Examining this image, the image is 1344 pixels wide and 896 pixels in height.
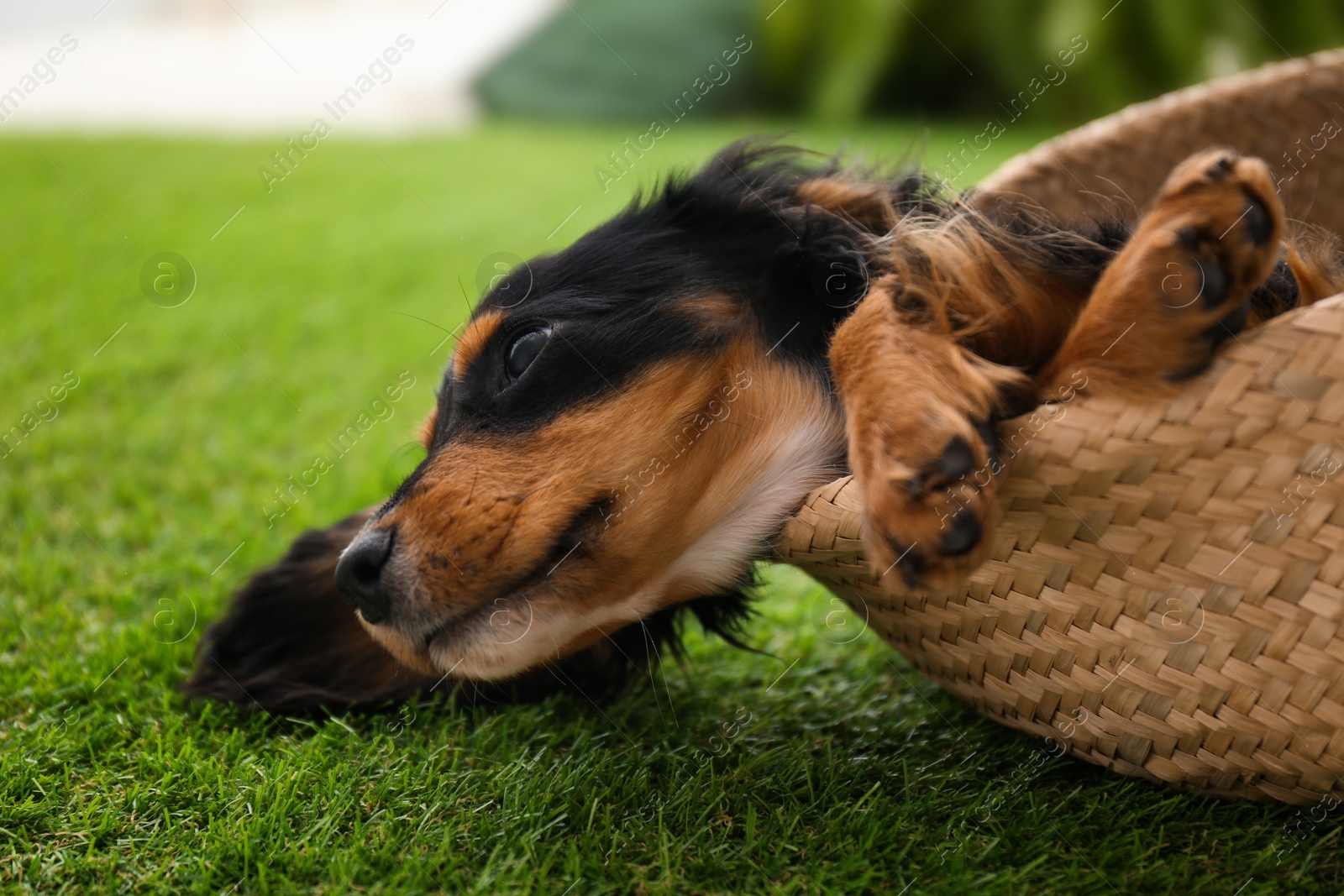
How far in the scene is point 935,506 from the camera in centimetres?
152

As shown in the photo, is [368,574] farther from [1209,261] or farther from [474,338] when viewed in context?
[1209,261]

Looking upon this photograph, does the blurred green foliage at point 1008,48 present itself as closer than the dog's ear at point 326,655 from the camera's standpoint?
No

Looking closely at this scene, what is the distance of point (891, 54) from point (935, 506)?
980 cm

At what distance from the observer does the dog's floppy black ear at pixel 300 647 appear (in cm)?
235

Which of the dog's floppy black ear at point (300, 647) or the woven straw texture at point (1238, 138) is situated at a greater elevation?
the dog's floppy black ear at point (300, 647)

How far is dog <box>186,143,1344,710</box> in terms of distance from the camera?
1.54 m

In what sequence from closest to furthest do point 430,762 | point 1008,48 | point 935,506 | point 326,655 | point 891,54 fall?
1. point 935,506
2. point 430,762
3. point 326,655
4. point 1008,48
5. point 891,54

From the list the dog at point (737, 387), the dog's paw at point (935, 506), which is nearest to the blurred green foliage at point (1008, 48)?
the dog at point (737, 387)

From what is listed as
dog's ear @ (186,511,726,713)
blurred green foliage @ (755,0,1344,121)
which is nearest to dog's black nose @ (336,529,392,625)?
dog's ear @ (186,511,726,713)

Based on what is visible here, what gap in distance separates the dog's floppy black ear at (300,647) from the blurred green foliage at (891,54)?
752cm

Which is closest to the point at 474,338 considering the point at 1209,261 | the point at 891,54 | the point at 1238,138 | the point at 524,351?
the point at 524,351

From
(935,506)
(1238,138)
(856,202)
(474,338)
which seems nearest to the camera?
(935,506)

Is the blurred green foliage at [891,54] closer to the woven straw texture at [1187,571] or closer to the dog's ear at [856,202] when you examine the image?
the dog's ear at [856,202]

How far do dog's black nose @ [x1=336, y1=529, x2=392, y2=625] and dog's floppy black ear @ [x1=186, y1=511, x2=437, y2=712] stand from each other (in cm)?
40
